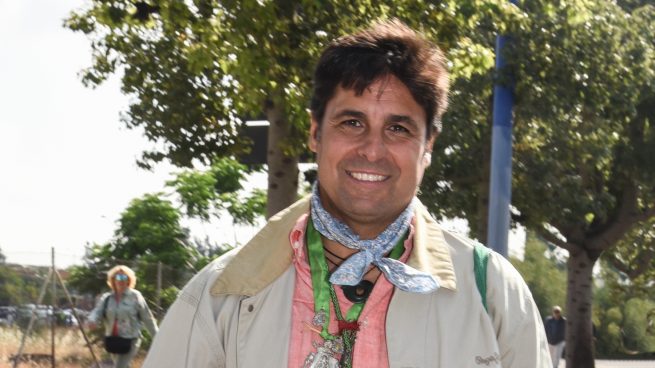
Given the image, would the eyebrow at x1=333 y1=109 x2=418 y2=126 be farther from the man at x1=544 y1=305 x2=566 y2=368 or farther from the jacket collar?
the man at x1=544 y1=305 x2=566 y2=368

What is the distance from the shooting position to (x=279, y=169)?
41.6ft

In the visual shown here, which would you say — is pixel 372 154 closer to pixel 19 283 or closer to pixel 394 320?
pixel 394 320

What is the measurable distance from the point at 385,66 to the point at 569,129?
1793 cm

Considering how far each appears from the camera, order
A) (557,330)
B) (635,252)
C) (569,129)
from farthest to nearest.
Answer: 1. (635,252)
2. (557,330)
3. (569,129)

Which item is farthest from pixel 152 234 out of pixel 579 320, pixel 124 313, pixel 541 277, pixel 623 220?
pixel 541 277

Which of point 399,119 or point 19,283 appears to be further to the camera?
point 19,283

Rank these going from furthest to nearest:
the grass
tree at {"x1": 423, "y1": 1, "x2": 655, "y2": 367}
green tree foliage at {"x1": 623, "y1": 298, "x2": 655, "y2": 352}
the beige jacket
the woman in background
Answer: green tree foliage at {"x1": 623, "y1": 298, "x2": 655, "y2": 352}, tree at {"x1": 423, "y1": 1, "x2": 655, "y2": 367}, the grass, the woman in background, the beige jacket

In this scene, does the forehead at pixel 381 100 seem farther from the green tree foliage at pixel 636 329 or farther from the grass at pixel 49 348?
the green tree foliage at pixel 636 329

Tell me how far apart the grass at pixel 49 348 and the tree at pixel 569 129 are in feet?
18.7

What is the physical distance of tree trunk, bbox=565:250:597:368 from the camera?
1147 inches

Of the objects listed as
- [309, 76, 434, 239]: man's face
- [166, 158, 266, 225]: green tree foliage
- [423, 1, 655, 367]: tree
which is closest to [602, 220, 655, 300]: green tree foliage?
[423, 1, 655, 367]: tree

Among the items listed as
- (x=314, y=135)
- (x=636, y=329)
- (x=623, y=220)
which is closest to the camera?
(x=314, y=135)

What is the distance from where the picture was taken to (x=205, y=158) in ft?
48.9

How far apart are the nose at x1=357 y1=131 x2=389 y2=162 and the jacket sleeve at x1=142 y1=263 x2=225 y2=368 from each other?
46cm
